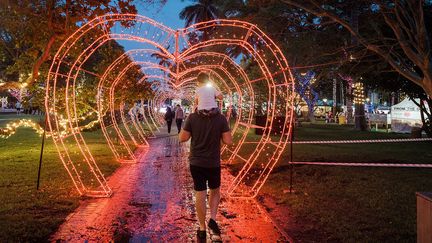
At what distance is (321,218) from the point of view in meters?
6.79

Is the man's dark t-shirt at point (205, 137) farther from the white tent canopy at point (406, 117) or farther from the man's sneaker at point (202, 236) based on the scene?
the white tent canopy at point (406, 117)

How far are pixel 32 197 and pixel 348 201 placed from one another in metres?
5.60

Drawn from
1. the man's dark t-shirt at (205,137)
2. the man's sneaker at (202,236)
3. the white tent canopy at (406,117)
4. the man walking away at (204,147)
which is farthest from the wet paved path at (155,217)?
the white tent canopy at (406,117)

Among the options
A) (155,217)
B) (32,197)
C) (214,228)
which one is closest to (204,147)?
(214,228)

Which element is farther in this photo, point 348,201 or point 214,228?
point 348,201

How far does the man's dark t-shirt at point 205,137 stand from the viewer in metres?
5.60

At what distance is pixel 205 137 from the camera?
560cm

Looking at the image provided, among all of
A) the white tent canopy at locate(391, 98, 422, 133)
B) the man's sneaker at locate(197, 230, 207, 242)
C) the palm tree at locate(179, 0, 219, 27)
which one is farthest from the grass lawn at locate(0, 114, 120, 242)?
the palm tree at locate(179, 0, 219, 27)

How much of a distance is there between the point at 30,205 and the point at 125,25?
4.27 m

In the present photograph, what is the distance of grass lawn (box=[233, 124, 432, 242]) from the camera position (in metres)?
6.09

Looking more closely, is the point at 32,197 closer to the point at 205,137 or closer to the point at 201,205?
the point at 201,205

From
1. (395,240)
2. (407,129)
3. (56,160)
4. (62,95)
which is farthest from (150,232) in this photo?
(407,129)

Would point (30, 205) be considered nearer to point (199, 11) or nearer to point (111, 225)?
point (111, 225)

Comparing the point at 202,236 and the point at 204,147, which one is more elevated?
the point at 204,147
